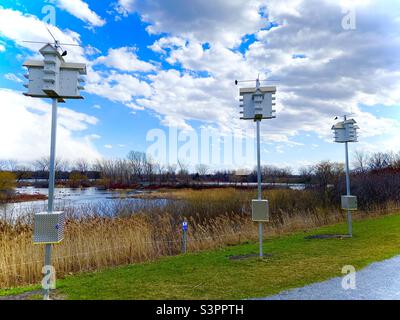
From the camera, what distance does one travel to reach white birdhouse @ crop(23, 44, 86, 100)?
12.1 ft

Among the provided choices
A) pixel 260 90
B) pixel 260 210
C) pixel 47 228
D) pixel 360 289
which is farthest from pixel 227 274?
pixel 260 90

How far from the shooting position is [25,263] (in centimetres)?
564

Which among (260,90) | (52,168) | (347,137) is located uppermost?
(260,90)

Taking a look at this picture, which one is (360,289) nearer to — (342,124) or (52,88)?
(52,88)

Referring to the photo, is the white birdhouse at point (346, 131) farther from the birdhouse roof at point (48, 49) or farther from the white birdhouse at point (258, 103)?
the birdhouse roof at point (48, 49)

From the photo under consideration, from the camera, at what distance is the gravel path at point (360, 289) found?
3602 mm

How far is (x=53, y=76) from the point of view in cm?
372

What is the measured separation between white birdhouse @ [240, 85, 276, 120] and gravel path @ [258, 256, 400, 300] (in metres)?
3.11

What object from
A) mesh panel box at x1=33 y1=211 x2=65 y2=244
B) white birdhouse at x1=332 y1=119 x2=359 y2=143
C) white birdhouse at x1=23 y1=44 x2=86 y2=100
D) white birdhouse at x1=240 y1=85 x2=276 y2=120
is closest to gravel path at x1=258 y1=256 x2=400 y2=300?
mesh panel box at x1=33 y1=211 x2=65 y2=244

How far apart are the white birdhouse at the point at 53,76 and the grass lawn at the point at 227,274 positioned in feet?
8.63

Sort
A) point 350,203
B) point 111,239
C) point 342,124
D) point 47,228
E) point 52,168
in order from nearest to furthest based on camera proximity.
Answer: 1. point 47,228
2. point 52,168
3. point 111,239
4. point 350,203
5. point 342,124

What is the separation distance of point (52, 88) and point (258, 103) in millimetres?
3663
